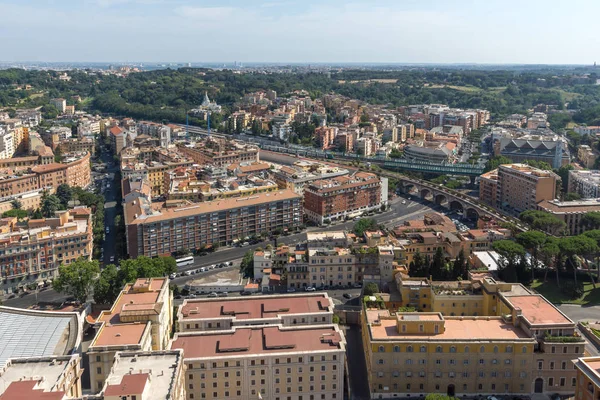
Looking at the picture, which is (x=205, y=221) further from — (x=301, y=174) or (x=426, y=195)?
(x=426, y=195)

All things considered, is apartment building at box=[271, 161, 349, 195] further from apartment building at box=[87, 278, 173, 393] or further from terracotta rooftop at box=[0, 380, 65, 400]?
terracotta rooftop at box=[0, 380, 65, 400]

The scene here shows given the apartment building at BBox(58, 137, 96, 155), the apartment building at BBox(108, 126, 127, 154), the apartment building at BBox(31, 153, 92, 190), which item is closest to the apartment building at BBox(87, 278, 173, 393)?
the apartment building at BBox(31, 153, 92, 190)

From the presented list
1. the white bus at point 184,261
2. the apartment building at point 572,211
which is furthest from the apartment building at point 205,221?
the apartment building at point 572,211

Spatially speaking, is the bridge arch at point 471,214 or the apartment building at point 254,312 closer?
the apartment building at point 254,312

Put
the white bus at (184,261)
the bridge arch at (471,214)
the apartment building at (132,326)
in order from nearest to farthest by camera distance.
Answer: the apartment building at (132,326) → the white bus at (184,261) → the bridge arch at (471,214)

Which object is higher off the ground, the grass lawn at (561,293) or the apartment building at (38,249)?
the apartment building at (38,249)

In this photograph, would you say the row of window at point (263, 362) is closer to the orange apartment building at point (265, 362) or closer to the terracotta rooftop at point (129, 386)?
the orange apartment building at point (265, 362)

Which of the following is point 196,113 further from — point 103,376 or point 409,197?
point 103,376
